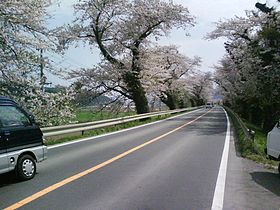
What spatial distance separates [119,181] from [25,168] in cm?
193

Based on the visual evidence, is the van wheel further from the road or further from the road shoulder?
the road shoulder

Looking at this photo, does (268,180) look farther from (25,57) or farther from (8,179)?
(25,57)

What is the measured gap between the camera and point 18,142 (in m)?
7.40

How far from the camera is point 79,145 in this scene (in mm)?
13641

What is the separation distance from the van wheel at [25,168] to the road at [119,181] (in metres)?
0.18

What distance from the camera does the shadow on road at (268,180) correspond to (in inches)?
296

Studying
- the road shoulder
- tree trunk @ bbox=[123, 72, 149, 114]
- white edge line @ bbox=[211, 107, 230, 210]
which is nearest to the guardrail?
white edge line @ bbox=[211, 107, 230, 210]

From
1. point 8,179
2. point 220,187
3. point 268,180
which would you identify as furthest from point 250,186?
point 8,179

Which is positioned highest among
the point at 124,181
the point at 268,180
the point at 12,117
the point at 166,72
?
the point at 166,72

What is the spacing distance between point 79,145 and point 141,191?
23.7 ft

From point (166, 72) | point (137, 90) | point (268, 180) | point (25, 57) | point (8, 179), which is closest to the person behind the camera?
point (8, 179)

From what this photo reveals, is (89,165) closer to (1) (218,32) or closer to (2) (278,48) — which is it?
(2) (278,48)

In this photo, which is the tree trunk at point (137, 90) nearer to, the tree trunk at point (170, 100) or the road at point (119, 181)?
the road at point (119, 181)

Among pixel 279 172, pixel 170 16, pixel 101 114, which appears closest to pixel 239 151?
pixel 279 172
